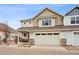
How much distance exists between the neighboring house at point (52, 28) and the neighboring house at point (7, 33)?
5.9 inches

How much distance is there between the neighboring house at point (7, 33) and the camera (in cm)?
642

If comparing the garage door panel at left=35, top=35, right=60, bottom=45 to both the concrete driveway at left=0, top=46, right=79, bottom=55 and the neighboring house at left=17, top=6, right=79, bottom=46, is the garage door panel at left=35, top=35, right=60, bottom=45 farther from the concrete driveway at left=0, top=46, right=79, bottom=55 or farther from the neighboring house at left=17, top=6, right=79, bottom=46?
the concrete driveway at left=0, top=46, right=79, bottom=55

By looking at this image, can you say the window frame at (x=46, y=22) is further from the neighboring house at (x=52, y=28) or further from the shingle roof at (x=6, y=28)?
the shingle roof at (x=6, y=28)

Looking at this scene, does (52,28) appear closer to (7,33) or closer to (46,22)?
(46,22)

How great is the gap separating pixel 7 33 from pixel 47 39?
959 millimetres

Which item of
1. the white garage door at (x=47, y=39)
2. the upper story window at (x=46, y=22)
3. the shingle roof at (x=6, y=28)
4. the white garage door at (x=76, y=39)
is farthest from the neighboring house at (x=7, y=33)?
the white garage door at (x=76, y=39)

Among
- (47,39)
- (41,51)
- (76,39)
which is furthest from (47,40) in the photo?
(76,39)

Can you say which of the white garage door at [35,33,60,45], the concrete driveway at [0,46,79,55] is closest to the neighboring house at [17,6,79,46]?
the white garage door at [35,33,60,45]

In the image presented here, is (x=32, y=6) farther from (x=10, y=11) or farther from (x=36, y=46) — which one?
(x=36, y=46)

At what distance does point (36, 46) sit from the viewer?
6.49 m

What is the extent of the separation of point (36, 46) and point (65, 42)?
690 millimetres
